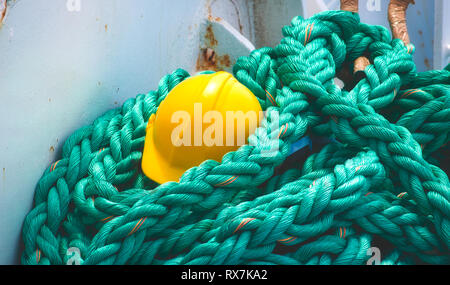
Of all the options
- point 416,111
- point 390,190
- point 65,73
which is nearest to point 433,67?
point 416,111

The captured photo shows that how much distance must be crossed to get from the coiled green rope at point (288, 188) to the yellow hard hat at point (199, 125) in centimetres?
5

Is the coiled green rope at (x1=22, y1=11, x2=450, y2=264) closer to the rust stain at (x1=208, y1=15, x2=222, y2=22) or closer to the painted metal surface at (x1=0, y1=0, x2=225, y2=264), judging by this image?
the painted metal surface at (x1=0, y1=0, x2=225, y2=264)

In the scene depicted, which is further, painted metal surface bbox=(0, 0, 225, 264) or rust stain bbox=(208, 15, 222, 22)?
rust stain bbox=(208, 15, 222, 22)

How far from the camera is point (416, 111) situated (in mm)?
855

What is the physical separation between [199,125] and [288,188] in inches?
9.1

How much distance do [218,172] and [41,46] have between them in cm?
44

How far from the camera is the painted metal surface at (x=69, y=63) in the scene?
0.73 metres

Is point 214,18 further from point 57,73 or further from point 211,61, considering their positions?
point 57,73

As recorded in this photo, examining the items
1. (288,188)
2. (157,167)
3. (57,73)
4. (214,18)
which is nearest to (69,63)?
(57,73)

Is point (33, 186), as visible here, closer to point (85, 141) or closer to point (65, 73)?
point (85, 141)

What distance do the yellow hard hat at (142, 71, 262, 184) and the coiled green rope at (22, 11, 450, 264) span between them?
0.05 meters

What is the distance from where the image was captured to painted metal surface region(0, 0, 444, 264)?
73 centimetres

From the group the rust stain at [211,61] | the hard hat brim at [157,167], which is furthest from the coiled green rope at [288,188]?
the rust stain at [211,61]

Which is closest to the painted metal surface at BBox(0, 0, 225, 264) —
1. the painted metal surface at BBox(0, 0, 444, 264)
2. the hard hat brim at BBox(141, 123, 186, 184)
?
the painted metal surface at BBox(0, 0, 444, 264)
